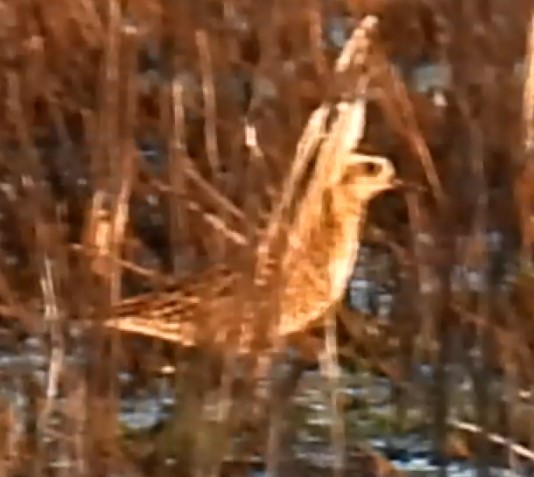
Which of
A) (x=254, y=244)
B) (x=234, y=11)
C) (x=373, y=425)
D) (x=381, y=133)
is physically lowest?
(x=373, y=425)

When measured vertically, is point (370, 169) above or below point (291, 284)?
above

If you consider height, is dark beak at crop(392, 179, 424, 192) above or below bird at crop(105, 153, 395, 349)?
above

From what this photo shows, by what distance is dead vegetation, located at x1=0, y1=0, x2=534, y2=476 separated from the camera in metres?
1.23

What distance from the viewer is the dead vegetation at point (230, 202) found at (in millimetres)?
1232

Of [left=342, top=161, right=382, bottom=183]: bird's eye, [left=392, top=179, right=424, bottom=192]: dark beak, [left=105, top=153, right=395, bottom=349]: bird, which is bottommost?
[left=105, top=153, right=395, bottom=349]: bird

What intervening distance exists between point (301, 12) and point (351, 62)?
8 cm

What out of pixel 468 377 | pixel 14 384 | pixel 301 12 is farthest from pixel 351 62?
pixel 14 384

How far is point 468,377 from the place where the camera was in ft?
3.99

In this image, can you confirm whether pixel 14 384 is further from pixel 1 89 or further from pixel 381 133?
pixel 381 133

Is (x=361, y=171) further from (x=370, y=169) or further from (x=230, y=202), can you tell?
(x=230, y=202)

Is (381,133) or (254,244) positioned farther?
(381,133)

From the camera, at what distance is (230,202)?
1.30 metres

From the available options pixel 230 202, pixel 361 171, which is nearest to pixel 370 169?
pixel 361 171

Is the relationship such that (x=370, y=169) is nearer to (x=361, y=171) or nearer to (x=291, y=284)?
(x=361, y=171)
